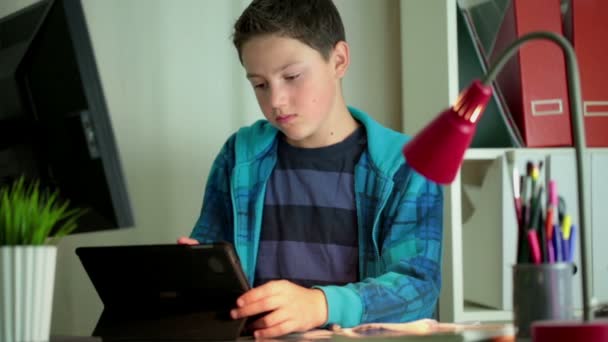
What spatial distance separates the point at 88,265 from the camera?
Answer: 113 centimetres

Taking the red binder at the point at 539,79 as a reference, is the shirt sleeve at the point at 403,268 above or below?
below

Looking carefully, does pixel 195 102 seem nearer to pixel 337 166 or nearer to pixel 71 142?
pixel 337 166

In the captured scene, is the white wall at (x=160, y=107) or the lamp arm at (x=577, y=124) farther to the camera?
the white wall at (x=160, y=107)

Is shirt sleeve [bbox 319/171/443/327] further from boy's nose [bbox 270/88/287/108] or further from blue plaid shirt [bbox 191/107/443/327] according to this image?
boy's nose [bbox 270/88/287/108]

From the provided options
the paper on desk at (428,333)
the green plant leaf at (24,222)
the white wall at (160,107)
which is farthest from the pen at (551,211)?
the white wall at (160,107)

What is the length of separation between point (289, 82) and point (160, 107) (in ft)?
2.10

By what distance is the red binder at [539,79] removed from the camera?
5.79 feet

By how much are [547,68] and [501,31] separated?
5.3 inches

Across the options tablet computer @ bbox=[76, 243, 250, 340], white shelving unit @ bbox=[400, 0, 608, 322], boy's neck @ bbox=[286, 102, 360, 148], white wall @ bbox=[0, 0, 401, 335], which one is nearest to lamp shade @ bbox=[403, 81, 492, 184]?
tablet computer @ bbox=[76, 243, 250, 340]

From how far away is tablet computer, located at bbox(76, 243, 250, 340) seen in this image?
1017 millimetres

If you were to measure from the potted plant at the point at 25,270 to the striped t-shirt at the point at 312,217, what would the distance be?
774 millimetres

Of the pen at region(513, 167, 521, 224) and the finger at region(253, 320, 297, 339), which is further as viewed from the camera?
the finger at region(253, 320, 297, 339)

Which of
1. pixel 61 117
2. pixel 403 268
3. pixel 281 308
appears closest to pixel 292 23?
pixel 403 268

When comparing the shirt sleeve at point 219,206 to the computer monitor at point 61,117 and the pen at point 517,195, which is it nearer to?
the computer monitor at point 61,117
